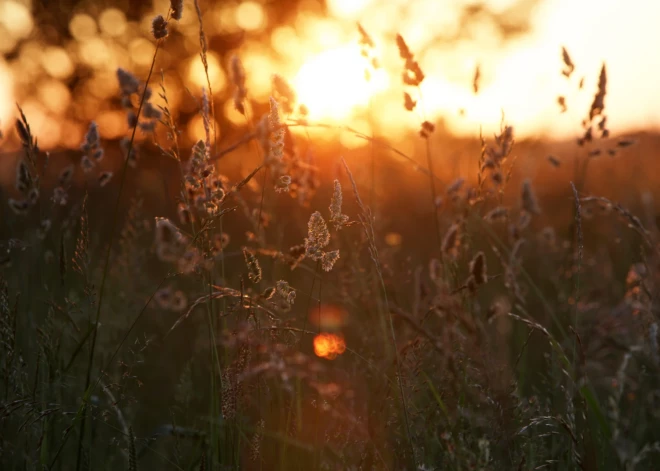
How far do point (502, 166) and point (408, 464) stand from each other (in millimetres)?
1056

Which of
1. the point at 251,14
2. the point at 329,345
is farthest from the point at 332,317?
the point at 251,14

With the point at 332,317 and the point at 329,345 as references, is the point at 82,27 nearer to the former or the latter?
the point at 332,317

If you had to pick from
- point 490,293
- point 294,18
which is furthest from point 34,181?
point 294,18

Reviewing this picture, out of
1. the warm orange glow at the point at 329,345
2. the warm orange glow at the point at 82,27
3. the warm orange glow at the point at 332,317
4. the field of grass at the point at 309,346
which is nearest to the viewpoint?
the warm orange glow at the point at 329,345

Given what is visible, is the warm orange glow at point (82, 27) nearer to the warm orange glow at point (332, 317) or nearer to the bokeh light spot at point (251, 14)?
the bokeh light spot at point (251, 14)

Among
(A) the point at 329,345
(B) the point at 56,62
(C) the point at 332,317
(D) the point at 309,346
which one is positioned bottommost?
(A) the point at 329,345

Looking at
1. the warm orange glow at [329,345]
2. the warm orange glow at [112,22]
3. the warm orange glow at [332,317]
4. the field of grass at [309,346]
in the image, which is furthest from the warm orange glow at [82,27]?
the warm orange glow at [329,345]

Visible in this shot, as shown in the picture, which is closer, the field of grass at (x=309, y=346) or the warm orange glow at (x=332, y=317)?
the field of grass at (x=309, y=346)

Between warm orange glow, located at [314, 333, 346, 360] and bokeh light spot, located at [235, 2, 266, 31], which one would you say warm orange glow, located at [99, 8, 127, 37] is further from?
warm orange glow, located at [314, 333, 346, 360]

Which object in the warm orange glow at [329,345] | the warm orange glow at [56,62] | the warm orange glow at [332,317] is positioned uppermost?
the warm orange glow at [56,62]

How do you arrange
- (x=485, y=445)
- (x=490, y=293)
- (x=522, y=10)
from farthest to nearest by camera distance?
1. (x=522, y=10)
2. (x=490, y=293)
3. (x=485, y=445)

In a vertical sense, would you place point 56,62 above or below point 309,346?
above

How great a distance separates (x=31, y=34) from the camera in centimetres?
1440

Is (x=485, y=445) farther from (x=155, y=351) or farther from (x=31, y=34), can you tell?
(x=31, y=34)
